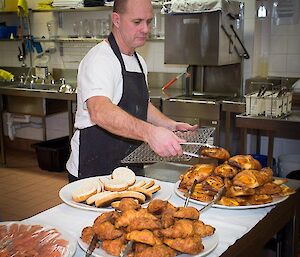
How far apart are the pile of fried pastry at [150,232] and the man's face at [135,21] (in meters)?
1.12

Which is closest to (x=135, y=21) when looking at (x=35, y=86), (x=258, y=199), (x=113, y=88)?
(x=113, y=88)

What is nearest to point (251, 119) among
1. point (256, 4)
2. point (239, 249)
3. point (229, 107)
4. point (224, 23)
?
point (229, 107)

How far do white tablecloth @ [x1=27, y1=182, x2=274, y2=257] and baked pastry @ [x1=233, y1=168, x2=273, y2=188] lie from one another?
9 centimetres

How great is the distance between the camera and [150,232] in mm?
1175

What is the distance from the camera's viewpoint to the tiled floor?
418 centimetres

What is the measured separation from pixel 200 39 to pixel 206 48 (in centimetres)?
11

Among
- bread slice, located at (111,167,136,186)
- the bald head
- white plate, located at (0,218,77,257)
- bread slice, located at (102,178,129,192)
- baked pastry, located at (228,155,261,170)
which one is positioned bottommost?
white plate, located at (0,218,77,257)

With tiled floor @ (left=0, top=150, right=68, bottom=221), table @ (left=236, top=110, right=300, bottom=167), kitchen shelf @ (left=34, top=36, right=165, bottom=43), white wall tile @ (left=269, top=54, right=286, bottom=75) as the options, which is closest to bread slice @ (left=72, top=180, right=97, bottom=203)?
table @ (left=236, top=110, right=300, bottom=167)

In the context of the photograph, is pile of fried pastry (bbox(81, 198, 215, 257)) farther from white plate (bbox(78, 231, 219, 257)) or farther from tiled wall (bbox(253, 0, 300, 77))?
tiled wall (bbox(253, 0, 300, 77))

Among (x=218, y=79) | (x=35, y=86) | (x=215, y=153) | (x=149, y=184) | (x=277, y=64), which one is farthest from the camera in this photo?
(x=35, y=86)

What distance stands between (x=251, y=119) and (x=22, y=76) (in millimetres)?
3774

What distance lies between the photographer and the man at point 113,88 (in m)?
2.07

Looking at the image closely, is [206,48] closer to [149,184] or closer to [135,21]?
[135,21]

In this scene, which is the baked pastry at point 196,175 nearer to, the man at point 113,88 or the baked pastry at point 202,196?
the baked pastry at point 202,196
